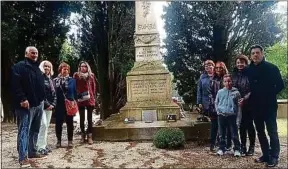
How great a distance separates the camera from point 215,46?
12.1 m

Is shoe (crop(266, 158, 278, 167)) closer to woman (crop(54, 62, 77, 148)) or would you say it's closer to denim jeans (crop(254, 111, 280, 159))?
denim jeans (crop(254, 111, 280, 159))

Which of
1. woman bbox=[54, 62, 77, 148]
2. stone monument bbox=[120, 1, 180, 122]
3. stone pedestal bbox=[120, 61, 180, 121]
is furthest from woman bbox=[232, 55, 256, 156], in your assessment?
stone pedestal bbox=[120, 61, 180, 121]

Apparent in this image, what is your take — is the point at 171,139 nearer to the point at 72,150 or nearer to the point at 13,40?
the point at 72,150

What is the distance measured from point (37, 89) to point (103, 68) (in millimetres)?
8836

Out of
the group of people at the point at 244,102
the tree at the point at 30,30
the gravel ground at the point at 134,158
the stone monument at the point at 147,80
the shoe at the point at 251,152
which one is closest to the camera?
the group of people at the point at 244,102

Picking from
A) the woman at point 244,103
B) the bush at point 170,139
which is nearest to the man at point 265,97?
the woman at point 244,103

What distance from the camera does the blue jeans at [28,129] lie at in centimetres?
455

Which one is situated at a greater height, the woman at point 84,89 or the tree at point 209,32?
the tree at point 209,32

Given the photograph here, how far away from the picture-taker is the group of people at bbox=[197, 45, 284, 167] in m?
4.40

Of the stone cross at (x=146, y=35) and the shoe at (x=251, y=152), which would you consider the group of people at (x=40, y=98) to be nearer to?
the stone cross at (x=146, y=35)

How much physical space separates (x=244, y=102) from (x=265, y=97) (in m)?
0.56

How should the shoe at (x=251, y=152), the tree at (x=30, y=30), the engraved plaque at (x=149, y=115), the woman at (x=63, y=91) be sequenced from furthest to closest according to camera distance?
the tree at (x=30, y=30) < the engraved plaque at (x=149, y=115) < the woman at (x=63, y=91) < the shoe at (x=251, y=152)

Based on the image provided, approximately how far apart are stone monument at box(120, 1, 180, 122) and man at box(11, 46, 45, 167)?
3.86 m

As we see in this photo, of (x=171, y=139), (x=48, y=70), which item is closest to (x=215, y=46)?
(x=171, y=139)
